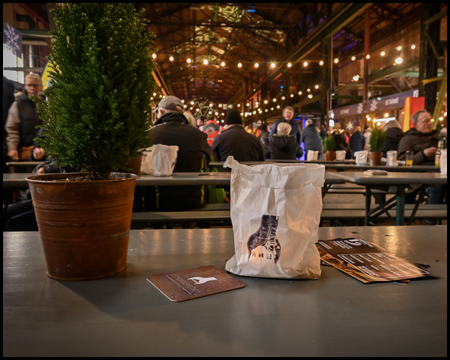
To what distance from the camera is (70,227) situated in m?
0.69

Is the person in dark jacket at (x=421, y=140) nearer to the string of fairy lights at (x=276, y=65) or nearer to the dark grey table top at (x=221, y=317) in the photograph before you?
the dark grey table top at (x=221, y=317)

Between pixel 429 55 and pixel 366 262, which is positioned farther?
pixel 429 55

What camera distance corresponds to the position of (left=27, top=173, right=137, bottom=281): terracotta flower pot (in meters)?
0.69

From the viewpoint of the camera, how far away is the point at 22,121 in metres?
3.91

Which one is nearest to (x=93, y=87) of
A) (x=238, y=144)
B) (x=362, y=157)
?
(x=238, y=144)

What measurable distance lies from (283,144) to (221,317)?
524 cm

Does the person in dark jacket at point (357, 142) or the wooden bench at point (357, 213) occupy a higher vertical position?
the person in dark jacket at point (357, 142)

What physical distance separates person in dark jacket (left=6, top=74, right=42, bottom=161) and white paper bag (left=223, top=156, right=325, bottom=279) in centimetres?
381

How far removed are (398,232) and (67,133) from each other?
37.9 inches

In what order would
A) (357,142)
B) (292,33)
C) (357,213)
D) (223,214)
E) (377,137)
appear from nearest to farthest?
(223,214)
(357,213)
(377,137)
(357,142)
(292,33)

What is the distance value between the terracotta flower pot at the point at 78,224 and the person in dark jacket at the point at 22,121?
3631 millimetres

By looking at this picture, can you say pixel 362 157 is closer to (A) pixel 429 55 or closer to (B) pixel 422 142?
(B) pixel 422 142

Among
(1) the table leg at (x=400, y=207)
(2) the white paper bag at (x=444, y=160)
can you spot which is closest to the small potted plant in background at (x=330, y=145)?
(2) the white paper bag at (x=444, y=160)

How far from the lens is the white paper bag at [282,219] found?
0.70 metres
